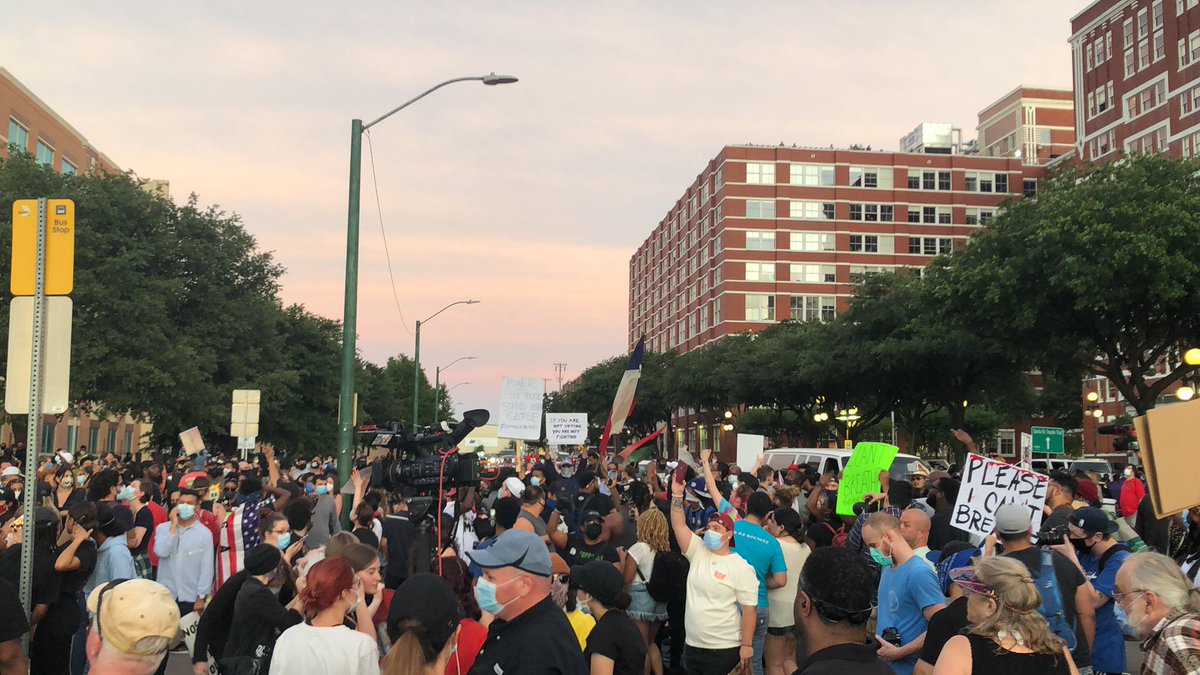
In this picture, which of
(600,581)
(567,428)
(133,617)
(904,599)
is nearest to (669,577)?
(600,581)

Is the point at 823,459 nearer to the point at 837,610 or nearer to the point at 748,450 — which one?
the point at 748,450

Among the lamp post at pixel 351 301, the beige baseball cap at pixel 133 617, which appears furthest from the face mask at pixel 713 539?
the lamp post at pixel 351 301

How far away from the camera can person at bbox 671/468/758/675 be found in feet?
25.5

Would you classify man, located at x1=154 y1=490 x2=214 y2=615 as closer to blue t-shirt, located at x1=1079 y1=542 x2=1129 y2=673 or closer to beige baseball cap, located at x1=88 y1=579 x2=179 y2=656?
beige baseball cap, located at x1=88 y1=579 x2=179 y2=656

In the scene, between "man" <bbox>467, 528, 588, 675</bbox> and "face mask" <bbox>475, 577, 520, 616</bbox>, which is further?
"face mask" <bbox>475, 577, 520, 616</bbox>

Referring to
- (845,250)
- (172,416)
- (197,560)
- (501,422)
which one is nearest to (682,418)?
(845,250)

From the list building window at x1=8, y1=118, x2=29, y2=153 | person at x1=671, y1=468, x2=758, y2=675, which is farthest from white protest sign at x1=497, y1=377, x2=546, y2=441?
building window at x1=8, y1=118, x2=29, y2=153

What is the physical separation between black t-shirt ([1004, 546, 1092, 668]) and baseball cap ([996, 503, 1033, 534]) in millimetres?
163

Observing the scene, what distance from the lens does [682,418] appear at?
11369cm

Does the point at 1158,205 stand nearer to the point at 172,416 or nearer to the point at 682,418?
the point at 172,416

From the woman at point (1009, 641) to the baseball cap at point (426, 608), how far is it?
2.03 m

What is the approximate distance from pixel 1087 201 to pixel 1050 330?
14.3ft

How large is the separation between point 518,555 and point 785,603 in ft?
16.1

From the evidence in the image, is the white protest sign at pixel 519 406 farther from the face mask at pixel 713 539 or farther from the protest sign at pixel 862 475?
the face mask at pixel 713 539
